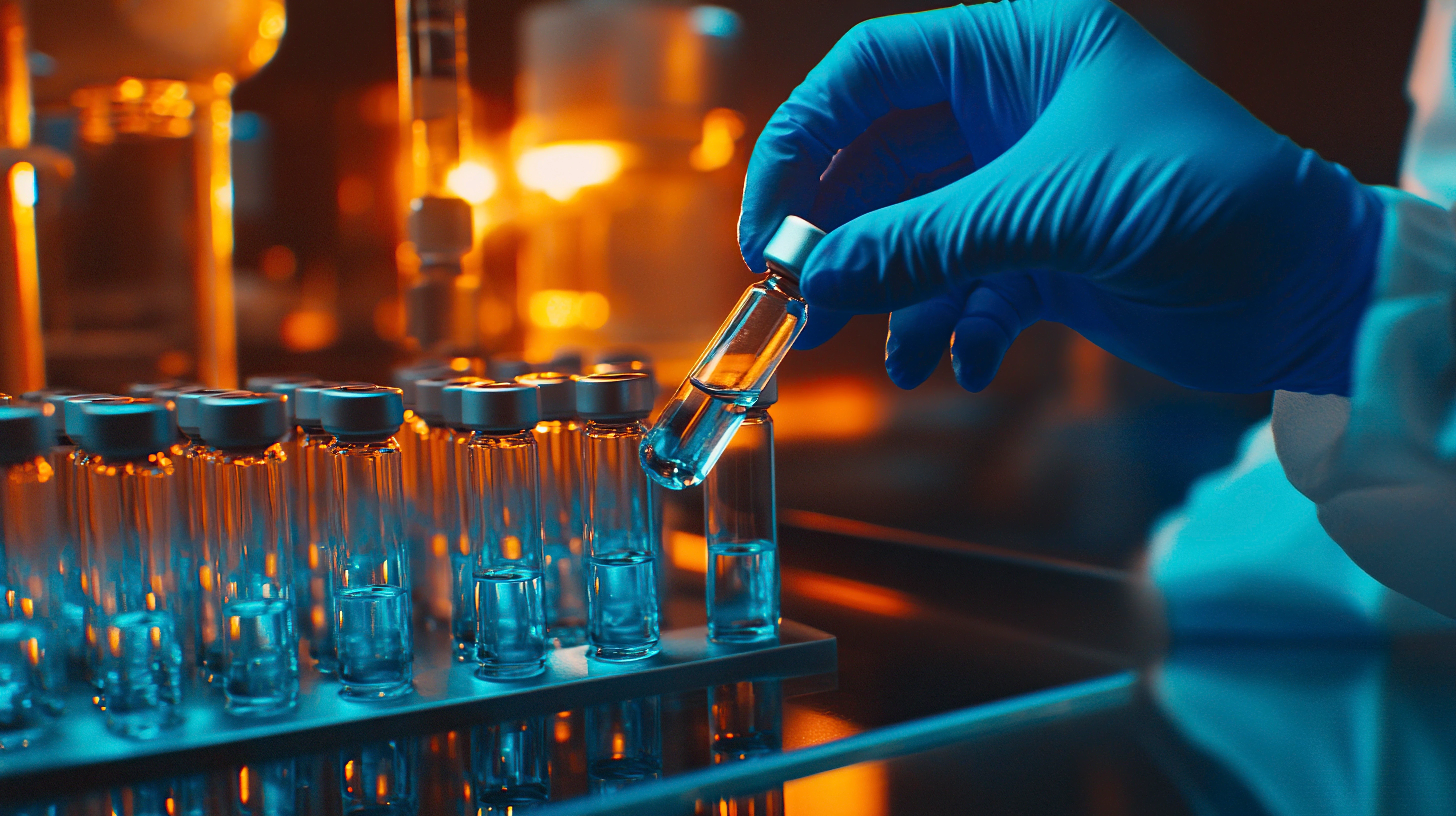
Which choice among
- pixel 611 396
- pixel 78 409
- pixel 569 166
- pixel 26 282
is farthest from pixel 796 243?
pixel 569 166

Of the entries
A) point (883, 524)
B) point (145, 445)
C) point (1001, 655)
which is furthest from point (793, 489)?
point (145, 445)

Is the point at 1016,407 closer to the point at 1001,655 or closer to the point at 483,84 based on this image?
the point at 1001,655

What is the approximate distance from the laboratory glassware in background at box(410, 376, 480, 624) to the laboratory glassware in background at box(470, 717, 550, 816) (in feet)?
0.65

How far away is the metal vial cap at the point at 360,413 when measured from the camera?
70 cm

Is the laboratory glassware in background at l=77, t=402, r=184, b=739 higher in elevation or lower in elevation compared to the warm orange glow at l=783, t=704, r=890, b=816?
higher

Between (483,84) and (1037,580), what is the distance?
58.6 inches

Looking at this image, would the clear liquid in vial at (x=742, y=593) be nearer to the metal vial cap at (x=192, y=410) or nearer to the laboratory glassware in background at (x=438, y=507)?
the laboratory glassware in background at (x=438, y=507)

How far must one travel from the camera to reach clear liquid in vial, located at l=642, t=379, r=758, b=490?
684mm

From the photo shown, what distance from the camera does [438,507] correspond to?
0.94m

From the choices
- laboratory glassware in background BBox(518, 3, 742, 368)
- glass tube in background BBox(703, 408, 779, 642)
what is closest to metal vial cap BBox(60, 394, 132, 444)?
glass tube in background BBox(703, 408, 779, 642)

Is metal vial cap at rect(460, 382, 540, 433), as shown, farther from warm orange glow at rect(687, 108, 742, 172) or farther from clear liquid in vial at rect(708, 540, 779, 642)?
warm orange glow at rect(687, 108, 742, 172)

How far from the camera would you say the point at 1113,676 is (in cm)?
75

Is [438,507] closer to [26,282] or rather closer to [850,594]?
[850,594]

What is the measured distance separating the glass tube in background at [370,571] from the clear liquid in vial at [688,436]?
0.20m
